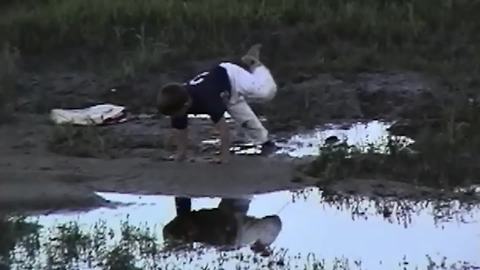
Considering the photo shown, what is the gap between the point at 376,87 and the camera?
559 inches

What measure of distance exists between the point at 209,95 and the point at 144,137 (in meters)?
2.15

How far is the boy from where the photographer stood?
398 inches

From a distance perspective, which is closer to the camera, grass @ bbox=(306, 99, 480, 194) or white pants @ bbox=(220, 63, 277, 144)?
grass @ bbox=(306, 99, 480, 194)

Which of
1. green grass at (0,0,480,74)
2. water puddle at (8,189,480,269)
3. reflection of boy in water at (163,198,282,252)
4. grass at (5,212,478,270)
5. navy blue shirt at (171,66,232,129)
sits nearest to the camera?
grass at (5,212,478,270)

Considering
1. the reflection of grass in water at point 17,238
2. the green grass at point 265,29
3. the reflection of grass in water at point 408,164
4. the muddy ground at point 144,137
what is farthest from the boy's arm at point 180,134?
the green grass at point 265,29

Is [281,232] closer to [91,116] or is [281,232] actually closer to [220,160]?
[220,160]

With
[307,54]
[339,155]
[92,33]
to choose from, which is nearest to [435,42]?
[307,54]

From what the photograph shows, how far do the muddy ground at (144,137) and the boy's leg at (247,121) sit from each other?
390 millimetres

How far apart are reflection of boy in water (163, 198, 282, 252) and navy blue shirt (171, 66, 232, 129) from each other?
115cm

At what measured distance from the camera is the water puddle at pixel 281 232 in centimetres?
771

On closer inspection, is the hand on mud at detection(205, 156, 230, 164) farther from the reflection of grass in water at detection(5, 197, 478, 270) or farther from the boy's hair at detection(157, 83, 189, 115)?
the reflection of grass in water at detection(5, 197, 478, 270)

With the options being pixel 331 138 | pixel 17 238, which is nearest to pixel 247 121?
pixel 331 138

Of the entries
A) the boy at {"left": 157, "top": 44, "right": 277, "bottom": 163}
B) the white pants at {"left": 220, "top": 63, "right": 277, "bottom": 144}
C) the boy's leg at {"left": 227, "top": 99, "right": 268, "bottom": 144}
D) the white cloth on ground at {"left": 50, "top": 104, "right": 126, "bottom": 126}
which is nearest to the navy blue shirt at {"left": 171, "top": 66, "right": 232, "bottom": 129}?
the boy at {"left": 157, "top": 44, "right": 277, "bottom": 163}

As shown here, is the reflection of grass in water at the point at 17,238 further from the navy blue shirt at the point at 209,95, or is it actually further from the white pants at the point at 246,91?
the white pants at the point at 246,91
